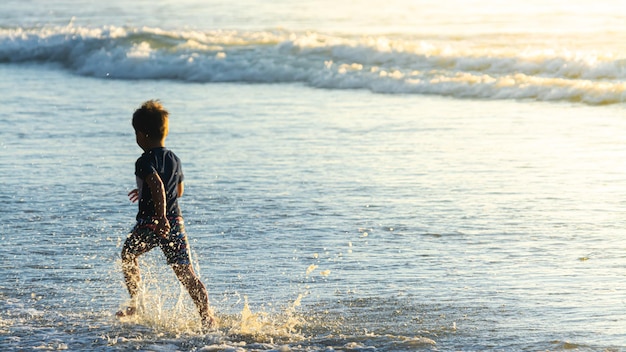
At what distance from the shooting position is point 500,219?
26.2 ft

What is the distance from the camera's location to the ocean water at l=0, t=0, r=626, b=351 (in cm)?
564

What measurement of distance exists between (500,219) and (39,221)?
142 inches

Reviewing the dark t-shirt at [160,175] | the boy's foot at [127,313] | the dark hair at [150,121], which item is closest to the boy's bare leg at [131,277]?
the boy's foot at [127,313]

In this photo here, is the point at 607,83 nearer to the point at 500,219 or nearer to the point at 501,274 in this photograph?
the point at 500,219

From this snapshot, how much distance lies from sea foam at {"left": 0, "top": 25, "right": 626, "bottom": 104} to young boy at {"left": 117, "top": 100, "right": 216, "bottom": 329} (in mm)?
11162

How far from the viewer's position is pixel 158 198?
5273mm

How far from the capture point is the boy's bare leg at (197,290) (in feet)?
18.1

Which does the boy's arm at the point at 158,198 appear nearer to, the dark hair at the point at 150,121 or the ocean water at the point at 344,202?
the dark hair at the point at 150,121

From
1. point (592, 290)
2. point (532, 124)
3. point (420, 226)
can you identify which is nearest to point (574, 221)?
point (420, 226)

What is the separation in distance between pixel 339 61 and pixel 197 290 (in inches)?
641

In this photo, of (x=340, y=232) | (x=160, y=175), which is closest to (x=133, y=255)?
(x=160, y=175)

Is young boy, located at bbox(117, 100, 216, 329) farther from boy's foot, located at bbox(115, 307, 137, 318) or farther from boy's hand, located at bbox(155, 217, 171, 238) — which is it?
boy's foot, located at bbox(115, 307, 137, 318)

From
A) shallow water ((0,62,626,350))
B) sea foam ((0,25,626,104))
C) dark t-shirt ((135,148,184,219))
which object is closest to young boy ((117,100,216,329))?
dark t-shirt ((135,148,184,219))

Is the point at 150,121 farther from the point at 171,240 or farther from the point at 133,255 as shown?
the point at 133,255
